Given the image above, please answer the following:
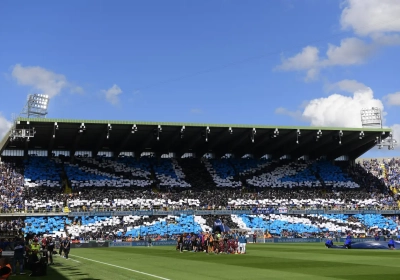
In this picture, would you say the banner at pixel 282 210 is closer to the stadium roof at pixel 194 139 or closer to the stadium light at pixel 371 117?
the stadium roof at pixel 194 139

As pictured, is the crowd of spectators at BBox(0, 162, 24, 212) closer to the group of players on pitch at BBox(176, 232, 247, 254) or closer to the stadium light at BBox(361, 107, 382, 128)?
the group of players on pitch at BBox(176, 232, 247, 254)

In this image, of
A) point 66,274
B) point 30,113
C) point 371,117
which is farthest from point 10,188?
point 371,117

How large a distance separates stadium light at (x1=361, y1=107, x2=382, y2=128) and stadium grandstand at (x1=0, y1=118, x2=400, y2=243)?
5.29 meters

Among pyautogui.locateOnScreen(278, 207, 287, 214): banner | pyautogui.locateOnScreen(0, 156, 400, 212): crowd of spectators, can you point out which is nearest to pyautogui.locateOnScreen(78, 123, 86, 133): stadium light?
pyautogui.locateOnScreen(0, 156, 400, 212): crowd of spectators

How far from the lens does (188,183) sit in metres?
76.6

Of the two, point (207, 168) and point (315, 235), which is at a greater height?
point (207, 168)

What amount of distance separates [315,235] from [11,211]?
130ft

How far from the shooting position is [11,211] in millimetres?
61094

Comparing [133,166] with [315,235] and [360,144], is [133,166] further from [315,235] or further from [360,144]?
[360,144]

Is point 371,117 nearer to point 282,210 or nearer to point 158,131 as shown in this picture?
point 282,210

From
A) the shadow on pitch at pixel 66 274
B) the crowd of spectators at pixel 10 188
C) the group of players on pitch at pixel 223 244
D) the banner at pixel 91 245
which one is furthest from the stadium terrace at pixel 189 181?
the shadow on pitch at pixel 66 274

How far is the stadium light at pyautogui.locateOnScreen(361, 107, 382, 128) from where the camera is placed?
8612 centimetres

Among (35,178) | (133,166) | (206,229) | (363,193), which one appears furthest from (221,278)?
(363,193)

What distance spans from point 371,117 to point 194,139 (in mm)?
33428
